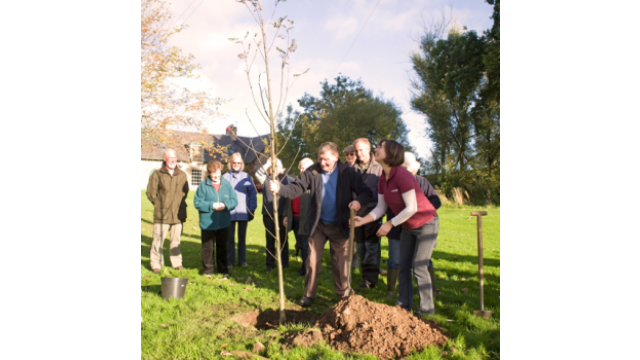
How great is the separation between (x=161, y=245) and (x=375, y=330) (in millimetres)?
4327

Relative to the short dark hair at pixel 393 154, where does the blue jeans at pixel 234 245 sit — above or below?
below

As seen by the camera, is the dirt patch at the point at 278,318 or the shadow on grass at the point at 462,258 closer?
the dirt patch at the point at 278,318

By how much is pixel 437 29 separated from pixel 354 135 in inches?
500

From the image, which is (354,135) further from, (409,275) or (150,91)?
(409,275)

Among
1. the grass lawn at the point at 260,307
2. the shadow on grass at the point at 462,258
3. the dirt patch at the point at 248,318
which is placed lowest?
the dirt patch at the point at 248,318

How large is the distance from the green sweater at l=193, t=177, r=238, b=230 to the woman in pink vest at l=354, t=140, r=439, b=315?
3.10 m

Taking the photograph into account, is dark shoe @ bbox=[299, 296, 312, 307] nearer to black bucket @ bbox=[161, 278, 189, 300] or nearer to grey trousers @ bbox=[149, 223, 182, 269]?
black bucket @ bbox=[161, 278, 189, 300]

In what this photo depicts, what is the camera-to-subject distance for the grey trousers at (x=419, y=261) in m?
3.77

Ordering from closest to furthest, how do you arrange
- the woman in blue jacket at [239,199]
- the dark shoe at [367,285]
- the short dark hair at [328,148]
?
the short dark hair at [328,148]
the dark shoe at [367,285]
the woman in blue jacket at [239,199]

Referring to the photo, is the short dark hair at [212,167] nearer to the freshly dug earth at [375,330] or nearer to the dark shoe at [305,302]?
the dark shoe at [305,302]

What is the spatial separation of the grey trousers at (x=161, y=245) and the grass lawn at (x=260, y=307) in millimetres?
145

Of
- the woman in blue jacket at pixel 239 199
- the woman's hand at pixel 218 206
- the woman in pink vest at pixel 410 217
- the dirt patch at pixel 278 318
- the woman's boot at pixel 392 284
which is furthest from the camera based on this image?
the woman in blue jacket at pixel 239 199

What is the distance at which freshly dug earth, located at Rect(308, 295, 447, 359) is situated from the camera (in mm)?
3084

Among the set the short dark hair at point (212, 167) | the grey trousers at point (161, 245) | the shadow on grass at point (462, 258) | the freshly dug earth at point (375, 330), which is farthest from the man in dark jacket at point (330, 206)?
the shadow on grass at point (462, 258)
